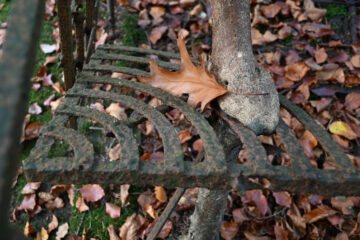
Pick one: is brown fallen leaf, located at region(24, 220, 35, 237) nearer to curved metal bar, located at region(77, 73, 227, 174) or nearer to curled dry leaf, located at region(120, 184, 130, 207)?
curled dry leaf, located at region(120, 184, 130, 207)

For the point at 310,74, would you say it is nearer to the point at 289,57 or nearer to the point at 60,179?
the point at 289,57

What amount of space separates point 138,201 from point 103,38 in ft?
3.05

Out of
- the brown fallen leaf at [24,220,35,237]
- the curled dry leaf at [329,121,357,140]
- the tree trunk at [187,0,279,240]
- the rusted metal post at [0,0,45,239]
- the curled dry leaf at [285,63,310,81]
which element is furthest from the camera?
the curled dry leaf at [285,63,310,81]

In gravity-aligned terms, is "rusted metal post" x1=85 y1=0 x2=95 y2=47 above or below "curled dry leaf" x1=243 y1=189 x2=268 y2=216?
above

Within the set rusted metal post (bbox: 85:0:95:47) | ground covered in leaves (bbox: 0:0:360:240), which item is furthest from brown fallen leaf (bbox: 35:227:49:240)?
rusted metal post (bbox: 85:0:95:47)

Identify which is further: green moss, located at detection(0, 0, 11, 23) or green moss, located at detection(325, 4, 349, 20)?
green moss, located at detection(0, 0, 11, 23)

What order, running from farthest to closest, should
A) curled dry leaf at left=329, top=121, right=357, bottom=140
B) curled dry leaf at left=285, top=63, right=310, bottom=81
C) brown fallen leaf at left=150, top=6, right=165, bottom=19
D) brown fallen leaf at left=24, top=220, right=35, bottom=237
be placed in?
brown fallen leaf at left=150, top=6, right=165, bottom=19 < curled dry leaf at left=285, top=63, right=310, bottom=81 < curled dry leaf at left=329, top=121, right=357, bottom=140 < brown fallen leaf at left=24, top=220, right=35, bottom=237

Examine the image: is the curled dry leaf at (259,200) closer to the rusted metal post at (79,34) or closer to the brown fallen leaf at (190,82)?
the brown fallen leaf at (190,82)

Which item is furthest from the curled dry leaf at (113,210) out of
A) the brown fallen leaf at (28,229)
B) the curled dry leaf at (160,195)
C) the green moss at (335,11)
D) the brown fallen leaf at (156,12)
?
the green moss at (335,11)

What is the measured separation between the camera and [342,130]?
54.8 inches

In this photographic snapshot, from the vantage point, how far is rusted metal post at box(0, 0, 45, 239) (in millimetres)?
307

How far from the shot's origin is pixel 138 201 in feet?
4.36

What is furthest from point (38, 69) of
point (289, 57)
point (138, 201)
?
point (289, 57)

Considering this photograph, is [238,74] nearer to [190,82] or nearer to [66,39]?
[190,82]
